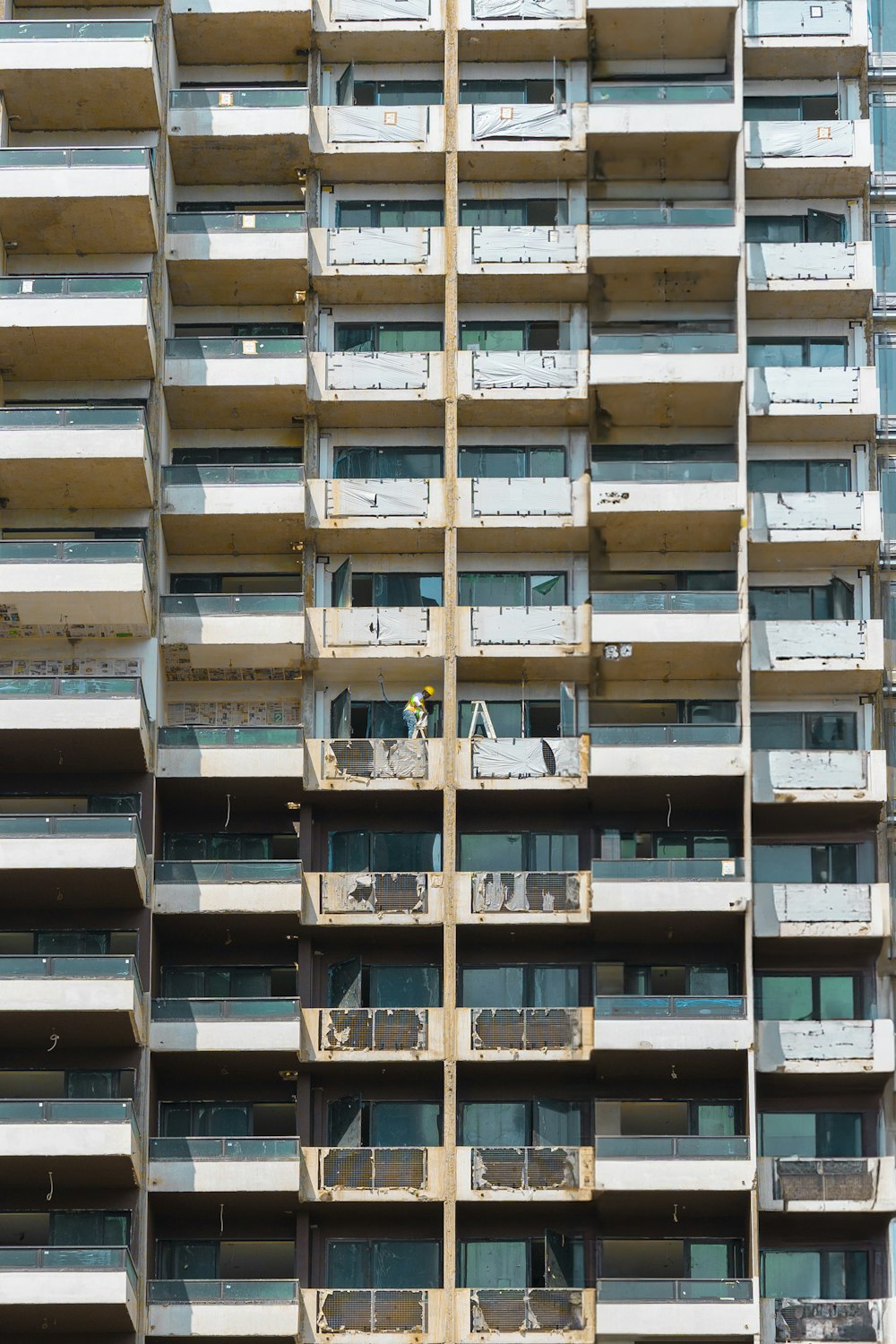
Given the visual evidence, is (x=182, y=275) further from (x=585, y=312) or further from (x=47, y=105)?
(x=585, y=312)

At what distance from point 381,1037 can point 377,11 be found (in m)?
25.5

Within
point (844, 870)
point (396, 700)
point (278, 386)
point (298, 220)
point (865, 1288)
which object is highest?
point (298, 220)

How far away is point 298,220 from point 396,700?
11.9 metres

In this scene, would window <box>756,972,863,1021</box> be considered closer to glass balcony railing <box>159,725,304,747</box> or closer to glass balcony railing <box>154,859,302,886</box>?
glass balcony railing <box>154,859,302,886</box>

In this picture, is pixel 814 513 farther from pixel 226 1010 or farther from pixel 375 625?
pixel 226 1010

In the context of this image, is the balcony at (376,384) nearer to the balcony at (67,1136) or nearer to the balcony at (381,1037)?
the balcony at (381,1037)

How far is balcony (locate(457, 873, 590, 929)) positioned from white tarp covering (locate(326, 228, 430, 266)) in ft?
50.1

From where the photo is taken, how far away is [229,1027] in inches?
2366

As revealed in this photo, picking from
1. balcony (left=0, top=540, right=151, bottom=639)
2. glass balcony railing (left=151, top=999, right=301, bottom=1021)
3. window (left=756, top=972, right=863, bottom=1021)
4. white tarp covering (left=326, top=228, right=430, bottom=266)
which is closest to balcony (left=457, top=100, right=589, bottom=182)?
white tarp covering (left=326, top=228, right=430, bottom=266)

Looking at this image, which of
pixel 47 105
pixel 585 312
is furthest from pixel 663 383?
pixel 47 105

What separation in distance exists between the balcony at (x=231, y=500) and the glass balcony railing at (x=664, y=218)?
31.7ft

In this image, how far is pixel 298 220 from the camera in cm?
6525

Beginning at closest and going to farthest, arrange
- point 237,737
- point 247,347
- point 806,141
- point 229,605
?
point 237,737
point 229,605
point 247,347
point 806,141

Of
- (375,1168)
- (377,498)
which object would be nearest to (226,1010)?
(375,1168)
